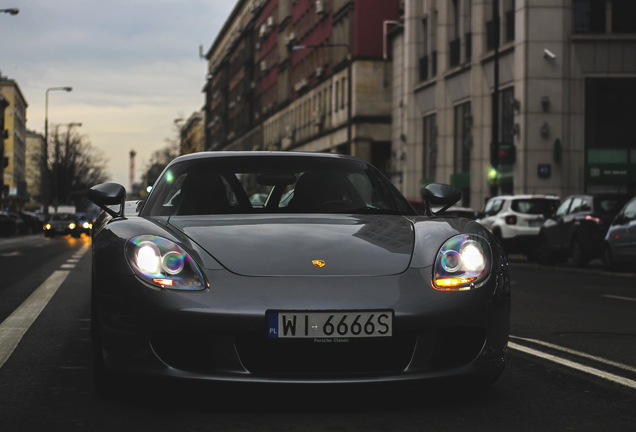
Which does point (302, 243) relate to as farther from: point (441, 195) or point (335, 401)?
point (441, 195)

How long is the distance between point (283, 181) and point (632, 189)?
101ft

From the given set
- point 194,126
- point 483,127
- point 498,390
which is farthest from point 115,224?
point 194,126

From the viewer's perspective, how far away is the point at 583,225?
2030cm

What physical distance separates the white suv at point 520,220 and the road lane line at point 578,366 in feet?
58.5

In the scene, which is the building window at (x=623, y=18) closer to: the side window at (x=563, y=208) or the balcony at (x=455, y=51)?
the balcony at (x=455, y=51)

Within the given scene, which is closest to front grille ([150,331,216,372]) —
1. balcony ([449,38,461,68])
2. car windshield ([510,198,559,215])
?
car windshield ([510,198,559,215])

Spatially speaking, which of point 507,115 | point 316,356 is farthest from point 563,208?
point 316,356

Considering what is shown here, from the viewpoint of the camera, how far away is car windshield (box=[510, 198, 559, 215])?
82.5 ft

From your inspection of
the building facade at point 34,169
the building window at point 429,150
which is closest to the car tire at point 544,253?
the building window at point 429,150

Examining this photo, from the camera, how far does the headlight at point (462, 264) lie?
4.67 m

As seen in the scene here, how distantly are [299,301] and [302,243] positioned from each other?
1.65 feet

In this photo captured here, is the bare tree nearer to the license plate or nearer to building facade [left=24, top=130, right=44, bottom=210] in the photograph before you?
building facade [left=24, top=130, right=44, bottom=210]

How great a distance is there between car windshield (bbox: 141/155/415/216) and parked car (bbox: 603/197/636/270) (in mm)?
12172

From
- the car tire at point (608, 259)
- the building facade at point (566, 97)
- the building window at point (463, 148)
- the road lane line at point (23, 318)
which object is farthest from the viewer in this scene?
the building window at point (463, 148)
